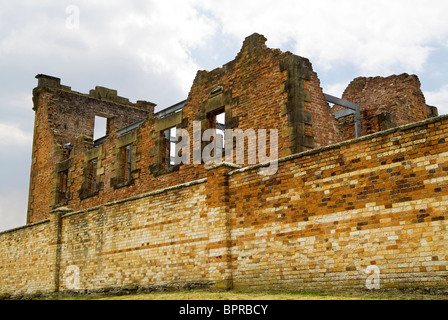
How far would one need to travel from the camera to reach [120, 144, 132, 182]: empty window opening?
70.1 feet

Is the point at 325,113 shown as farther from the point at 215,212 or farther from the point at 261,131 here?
the point at 215,212

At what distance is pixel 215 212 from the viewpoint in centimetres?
1227

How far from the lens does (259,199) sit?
1144 centimetres

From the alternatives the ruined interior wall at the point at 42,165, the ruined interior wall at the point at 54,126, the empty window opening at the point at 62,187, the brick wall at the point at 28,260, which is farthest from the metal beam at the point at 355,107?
the ruined interior wall at the point at 42,165

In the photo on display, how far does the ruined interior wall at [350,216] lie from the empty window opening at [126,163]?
10247 mm

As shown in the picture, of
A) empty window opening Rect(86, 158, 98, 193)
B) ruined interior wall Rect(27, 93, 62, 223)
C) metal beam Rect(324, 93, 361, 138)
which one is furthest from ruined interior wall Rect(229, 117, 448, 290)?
ruined interior wall Rect(27, 93, 62, 223)

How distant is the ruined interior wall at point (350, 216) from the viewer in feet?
28.9

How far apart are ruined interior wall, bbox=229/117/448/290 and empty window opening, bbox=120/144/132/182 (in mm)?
10247

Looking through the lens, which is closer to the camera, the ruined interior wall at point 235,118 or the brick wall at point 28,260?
the ruined interior wall at point 235,118

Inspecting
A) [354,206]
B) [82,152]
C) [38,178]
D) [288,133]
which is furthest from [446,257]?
[38,178]

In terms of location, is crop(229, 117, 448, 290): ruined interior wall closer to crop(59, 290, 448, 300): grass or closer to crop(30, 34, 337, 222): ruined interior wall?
crop(59, 290, 448, 300): grass

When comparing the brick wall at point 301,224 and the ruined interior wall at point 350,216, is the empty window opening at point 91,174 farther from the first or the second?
the ruined interior wall at point 350,216

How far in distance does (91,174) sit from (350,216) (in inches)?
616

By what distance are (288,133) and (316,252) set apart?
4.96 meters
